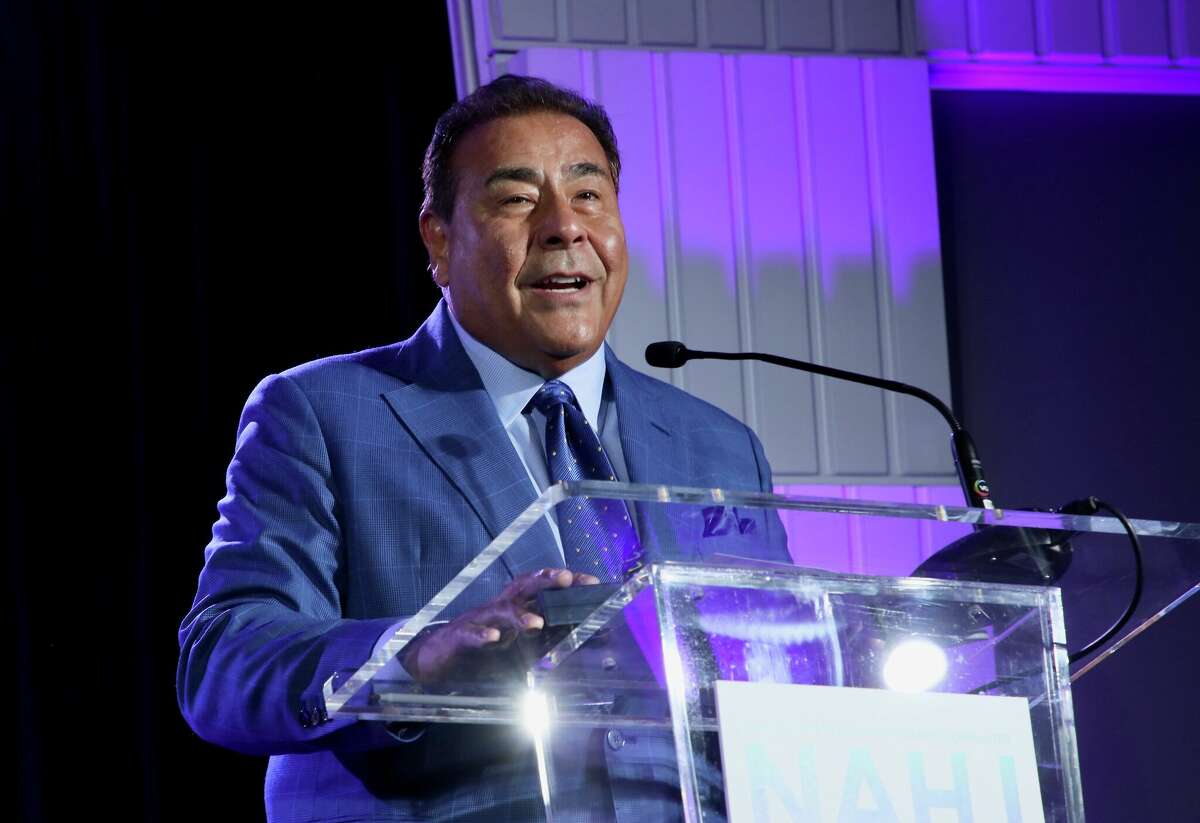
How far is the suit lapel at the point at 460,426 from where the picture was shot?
179 cm

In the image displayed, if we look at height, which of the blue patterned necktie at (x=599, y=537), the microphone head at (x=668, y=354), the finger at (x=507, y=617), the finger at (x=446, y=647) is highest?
the microphone head at (x=668, y=354)

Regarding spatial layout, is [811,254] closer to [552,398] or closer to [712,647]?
[552,398]

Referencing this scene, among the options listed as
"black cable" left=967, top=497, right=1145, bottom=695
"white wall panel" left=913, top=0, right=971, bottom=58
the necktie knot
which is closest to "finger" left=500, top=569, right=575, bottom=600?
"black cable" left=967, top=497, right=1145, bottom=695

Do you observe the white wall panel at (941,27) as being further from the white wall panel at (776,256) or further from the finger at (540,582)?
the finger at (540,582)

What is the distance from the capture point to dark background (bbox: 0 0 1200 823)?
2.83 metres

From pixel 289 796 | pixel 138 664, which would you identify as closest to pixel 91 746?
pixel 138 664

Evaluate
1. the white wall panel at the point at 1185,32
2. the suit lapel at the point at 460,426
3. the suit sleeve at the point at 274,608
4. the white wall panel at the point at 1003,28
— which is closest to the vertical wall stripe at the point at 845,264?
the white wall panel at the point at 1003,28

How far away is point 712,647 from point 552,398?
80cm

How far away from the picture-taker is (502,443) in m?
1.86

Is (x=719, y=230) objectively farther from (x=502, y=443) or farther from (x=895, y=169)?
(x=502, y=443)

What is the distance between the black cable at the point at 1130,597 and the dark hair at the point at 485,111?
3.49 feet

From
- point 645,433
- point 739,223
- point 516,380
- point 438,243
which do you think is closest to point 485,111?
point 438,243

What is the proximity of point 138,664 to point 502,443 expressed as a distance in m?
1.26

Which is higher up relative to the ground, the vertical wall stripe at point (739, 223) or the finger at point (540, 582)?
the vertical wall stripe at point (739, 223)
